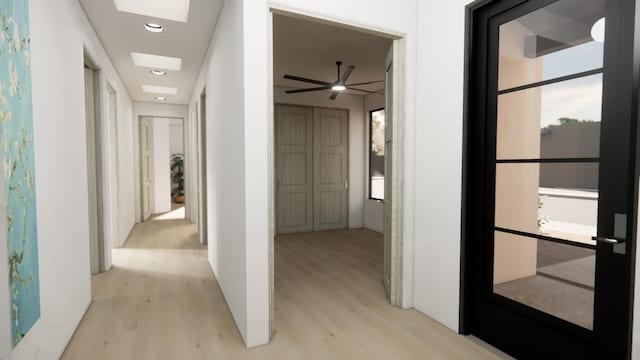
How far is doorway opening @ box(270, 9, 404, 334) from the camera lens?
290 cm

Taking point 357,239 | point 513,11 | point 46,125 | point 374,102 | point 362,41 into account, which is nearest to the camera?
point 46,125

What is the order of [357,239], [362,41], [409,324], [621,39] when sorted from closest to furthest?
[621,39] → [409,324] → [362,41] → [357,239]

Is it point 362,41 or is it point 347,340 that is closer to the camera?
point 347,340

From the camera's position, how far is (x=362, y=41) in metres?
3.98

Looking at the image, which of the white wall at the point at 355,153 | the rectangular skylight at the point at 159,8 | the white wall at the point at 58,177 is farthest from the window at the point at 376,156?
the white wall at the point at 58,177

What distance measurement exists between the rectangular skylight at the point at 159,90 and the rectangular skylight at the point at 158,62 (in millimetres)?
1192

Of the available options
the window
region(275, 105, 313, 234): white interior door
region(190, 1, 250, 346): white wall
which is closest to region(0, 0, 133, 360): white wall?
region(190, 1, 250, 346): white wall

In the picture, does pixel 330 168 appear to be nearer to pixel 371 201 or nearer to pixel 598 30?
pixel 371 201

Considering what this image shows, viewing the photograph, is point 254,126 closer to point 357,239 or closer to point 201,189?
point 201,189

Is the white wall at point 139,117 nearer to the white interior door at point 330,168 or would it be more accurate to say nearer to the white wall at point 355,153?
the white interior door at point 330,168

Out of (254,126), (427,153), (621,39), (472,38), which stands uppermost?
(472,38)

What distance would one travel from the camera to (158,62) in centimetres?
488

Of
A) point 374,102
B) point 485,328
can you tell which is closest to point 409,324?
point 485,328

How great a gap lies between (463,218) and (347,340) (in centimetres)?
118
